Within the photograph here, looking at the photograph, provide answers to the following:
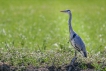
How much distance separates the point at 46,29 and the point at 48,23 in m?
2.78

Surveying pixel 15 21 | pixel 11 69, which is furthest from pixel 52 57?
pixel 15 21

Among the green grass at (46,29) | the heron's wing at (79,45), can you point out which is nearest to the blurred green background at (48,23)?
the green grass at (46,29)

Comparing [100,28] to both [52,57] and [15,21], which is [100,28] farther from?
[52,57]

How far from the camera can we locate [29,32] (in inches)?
822

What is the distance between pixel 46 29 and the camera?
22.4m

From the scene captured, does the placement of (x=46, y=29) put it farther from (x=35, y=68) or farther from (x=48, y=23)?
(x=35, y=68)

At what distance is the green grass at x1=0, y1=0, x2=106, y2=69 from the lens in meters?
10.4

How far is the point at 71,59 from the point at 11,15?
18.8 meters

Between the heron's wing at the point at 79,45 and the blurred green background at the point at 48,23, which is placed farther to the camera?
the blurred green background at the point at 48,23

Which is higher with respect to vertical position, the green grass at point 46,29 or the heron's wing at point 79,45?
the heron's wing at point 79,45

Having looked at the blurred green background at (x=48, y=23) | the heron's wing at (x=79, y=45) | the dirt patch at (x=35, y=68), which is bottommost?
the blurred green background at (x=48, y=23)

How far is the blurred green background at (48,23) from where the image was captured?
17625 millimetres

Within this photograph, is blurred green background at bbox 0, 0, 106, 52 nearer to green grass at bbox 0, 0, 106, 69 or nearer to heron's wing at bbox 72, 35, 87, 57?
green grass at bbox 0, 0, 106, 69

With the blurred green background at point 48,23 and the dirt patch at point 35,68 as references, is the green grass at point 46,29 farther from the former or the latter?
the dirt patch at point 35,68
